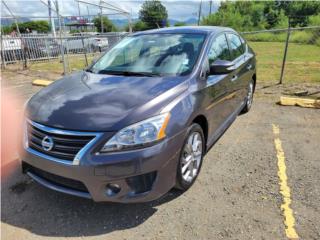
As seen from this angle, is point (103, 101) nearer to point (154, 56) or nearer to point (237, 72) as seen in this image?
point (154, 56)

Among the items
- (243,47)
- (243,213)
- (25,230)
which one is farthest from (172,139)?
(243,47)

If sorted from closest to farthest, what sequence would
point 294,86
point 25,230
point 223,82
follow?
point 25,230 → point 223,82 → point 294,86

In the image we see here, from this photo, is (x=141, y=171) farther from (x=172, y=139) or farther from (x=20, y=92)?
(x=20, y=92)

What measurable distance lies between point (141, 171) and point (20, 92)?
708cm

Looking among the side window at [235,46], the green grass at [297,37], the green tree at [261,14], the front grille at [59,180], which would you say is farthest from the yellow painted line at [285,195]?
the green tree at [261,14]

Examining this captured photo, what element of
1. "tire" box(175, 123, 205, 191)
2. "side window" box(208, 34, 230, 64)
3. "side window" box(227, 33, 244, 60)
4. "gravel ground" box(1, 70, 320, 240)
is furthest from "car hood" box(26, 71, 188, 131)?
"side window" box(227, 33, 244, 60)

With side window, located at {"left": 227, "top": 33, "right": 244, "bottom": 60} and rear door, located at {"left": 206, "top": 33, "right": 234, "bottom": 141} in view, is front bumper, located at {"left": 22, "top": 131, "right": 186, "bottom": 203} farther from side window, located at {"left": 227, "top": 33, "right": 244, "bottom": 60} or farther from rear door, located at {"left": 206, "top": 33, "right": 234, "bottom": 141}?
side window, located at {"left": 227, "top": 33, "right": 244, "bottom": 60}

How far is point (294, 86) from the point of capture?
820 centimetres

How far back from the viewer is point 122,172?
8.36ft

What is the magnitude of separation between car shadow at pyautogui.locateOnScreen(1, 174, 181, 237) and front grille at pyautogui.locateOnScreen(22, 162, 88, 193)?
0.35 metres

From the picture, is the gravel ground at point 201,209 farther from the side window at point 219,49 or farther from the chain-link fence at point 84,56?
the chain-link fence at point 84,56

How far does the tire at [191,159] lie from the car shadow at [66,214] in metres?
0.20

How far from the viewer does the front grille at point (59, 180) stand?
8.84 feet

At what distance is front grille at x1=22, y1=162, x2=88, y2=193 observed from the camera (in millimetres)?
2693
